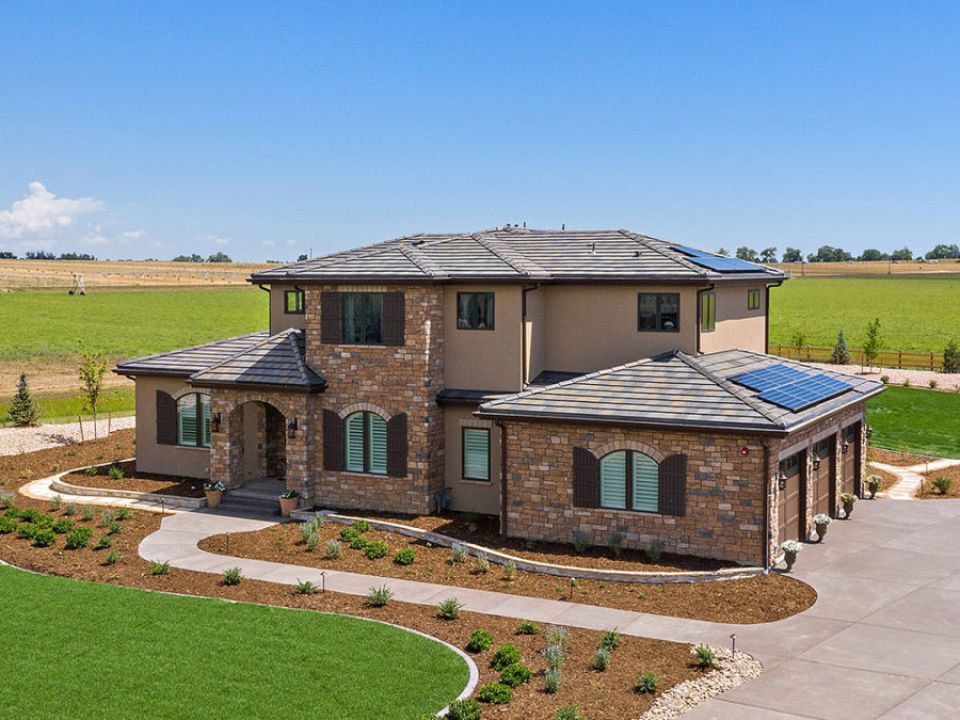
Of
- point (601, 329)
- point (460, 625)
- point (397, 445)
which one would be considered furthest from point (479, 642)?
point (601, 329)

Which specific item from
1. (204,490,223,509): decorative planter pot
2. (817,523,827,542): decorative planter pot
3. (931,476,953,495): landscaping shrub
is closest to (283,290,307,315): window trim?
(204,490,223,509): decorative planter pot

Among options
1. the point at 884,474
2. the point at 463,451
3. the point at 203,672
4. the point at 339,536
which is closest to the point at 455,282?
the point at 463,451

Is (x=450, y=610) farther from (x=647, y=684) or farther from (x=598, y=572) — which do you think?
(x=647, y=684)

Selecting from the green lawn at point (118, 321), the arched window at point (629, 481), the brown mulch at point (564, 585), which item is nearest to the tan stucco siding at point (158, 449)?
the brown mulch at point (564, 585)

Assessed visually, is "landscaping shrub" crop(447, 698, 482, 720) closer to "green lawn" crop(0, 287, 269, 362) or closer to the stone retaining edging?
the stone retaining edging

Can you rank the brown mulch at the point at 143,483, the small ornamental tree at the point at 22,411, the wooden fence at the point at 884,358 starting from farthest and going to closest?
the wooden fence at the point at 884,358 < the small ornamental tree at the point at 22,411 < the brown mulch at the point at 143,483

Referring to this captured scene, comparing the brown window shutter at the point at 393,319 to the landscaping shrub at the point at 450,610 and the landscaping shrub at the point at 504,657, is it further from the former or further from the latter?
the landscaping shrub at the point at 504,657
